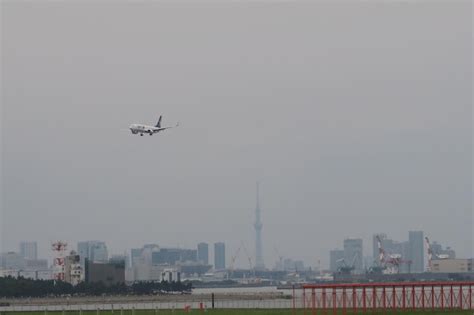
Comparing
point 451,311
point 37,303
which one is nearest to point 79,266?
point 37,303

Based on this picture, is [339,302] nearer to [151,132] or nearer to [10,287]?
[151,132]

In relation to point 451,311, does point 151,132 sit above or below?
above

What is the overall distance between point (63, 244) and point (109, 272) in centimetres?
977

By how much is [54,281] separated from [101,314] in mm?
87391

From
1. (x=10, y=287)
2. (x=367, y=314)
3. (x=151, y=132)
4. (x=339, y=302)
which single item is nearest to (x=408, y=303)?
(x=339, y=302)

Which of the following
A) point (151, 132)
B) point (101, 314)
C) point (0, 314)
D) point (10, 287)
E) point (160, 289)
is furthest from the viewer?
point (160, 289)

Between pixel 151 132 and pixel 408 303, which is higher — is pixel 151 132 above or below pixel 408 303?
above

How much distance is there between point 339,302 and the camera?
97.8 metres

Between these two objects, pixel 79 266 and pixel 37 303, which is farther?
pixel 79 266

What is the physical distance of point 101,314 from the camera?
8794cm

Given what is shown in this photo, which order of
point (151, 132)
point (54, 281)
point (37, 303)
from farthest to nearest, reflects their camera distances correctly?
point (54, 281), point (37, 303), point (151, 132)

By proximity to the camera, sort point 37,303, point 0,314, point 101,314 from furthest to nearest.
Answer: point 37,303
point 0,314
point 101,314

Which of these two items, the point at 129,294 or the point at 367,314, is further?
the point at 129,294

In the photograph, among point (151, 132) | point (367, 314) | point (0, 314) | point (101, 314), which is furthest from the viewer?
point (151, 132)
